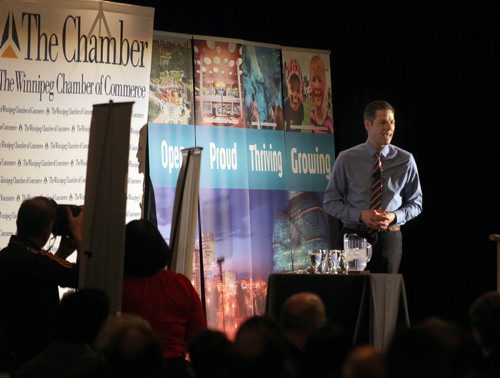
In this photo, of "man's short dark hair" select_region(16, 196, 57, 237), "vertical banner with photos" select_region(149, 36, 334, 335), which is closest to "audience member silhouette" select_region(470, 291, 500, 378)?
"man's short dark hair" select_region(16, 196, 57, 237)

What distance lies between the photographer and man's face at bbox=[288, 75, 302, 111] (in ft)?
26.5

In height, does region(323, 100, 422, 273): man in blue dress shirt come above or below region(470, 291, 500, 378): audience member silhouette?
above

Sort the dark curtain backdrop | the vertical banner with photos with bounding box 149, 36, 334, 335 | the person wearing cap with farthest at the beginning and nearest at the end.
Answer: the dark curtain backdrop
the person wearing cap
the vertical banner with photos with bounding box 149, 36, 334, 335

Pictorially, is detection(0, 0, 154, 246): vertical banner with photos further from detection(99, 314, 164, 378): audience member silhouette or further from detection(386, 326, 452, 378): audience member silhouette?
detection(386, 326, 452, 378): audience member silhouette

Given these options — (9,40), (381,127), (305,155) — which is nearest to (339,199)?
(381,127)

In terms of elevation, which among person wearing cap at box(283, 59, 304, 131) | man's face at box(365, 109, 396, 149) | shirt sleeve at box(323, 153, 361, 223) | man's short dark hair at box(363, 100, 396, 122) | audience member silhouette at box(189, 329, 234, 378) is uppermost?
person wearing cap at box(283, 59, 304, 131)

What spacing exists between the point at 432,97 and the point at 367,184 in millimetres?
2473

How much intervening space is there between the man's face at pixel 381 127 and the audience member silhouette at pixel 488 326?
2609 mm

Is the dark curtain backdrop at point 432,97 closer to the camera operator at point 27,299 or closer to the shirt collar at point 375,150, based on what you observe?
the shirt collar at point 375,150

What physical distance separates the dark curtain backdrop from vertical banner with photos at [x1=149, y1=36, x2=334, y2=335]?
425mm

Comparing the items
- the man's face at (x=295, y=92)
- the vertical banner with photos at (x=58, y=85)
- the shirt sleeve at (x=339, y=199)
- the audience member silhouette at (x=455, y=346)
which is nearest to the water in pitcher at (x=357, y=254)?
the shirt sleeve at (x=339, y=199)

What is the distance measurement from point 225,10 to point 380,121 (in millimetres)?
2412

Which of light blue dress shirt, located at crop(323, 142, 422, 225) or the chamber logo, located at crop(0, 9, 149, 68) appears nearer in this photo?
light blue dress shirt, located at crop(323, 142, 422, 225)

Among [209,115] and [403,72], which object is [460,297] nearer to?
[403,72]
